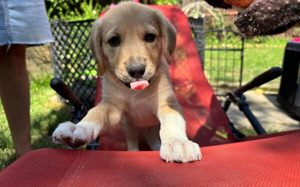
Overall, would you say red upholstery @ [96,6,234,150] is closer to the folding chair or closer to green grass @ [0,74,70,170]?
green grass @ [0,74,70,170]

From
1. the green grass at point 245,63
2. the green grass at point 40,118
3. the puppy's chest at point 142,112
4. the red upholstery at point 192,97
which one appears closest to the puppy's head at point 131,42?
the puppy's chest at point 142,112

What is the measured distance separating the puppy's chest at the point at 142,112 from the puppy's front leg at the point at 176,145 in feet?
0.86

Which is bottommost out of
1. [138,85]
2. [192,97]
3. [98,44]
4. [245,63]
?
[245,63]

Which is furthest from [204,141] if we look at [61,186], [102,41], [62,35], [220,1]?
[62,35]

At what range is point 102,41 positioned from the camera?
77.3 inches

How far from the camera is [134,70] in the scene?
1728 millimetres

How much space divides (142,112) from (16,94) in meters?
0.62

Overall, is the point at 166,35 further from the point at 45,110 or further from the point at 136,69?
the point at 45,110

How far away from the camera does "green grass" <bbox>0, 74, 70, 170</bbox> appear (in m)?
2.43

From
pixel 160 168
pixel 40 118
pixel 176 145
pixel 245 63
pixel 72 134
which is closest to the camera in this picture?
pixel 160 168

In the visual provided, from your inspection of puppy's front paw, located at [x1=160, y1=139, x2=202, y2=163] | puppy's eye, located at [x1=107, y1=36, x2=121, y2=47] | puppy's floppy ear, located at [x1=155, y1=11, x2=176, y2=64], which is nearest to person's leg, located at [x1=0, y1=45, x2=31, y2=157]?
puppy's eye, located at [x1=107, y1=36, x2=121, y2=47]

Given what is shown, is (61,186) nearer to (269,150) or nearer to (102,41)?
(269,150)

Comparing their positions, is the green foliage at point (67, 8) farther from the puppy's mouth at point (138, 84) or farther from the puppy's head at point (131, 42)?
the puppy's mouth at point (138, 84)

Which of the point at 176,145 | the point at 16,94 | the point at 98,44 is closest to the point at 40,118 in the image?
the point at 16,94
